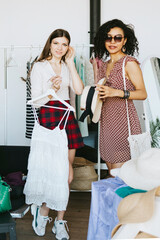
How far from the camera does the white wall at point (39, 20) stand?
4633 mm

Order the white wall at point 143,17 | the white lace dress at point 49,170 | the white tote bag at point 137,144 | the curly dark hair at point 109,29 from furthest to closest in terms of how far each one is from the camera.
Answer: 1. the white wall at point 143,17
2. the white lace dress at point 49,170
3. the curly dark hair at point 109,29
4. the white tote bag at point 137,144

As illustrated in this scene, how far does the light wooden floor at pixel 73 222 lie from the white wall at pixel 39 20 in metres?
2.40

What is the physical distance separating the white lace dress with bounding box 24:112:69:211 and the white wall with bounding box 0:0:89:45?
260 cm

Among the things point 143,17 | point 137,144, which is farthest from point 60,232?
point 143,17

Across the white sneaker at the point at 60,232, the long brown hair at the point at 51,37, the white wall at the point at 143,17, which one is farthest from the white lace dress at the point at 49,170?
the white wall at the point at 143,17

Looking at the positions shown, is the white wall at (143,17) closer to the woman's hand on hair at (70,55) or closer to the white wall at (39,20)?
the white wall at (39,20)

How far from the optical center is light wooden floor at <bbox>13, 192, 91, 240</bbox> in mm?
2572

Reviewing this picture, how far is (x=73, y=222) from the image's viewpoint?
9.44 feet

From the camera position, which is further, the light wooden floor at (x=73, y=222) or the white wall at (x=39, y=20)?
the white wall at (x=39, y=20)

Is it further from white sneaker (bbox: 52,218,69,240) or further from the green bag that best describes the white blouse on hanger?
white sneaker (bbox: 52,218,69,240)

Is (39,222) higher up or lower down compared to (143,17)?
lower down

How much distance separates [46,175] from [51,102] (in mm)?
574

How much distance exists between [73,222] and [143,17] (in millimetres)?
3062

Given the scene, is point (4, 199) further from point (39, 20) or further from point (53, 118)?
point (39, 20)
